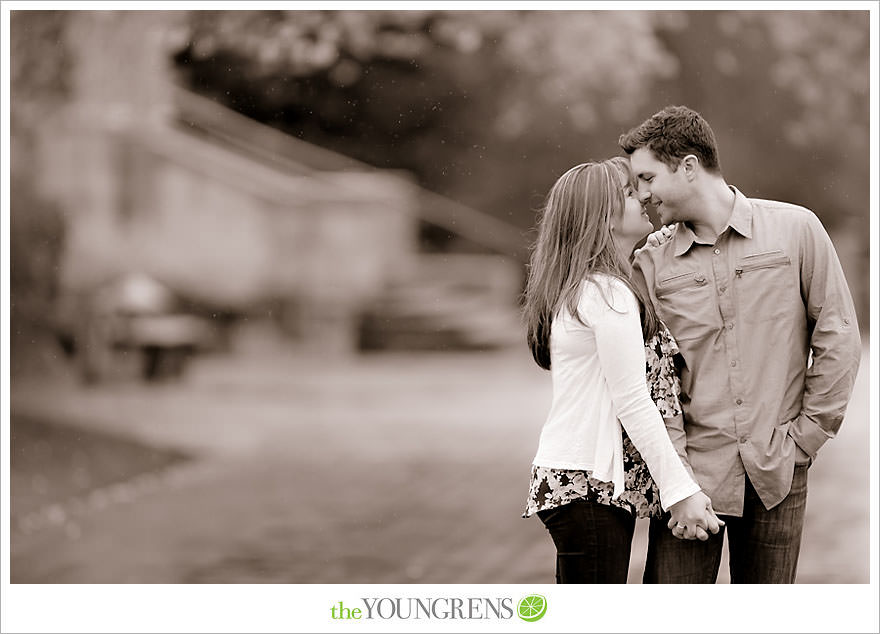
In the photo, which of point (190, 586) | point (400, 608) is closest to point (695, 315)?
point (400, 608)

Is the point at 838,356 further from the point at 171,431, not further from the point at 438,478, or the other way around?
the point at 171,431

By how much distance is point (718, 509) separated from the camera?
2.61 m

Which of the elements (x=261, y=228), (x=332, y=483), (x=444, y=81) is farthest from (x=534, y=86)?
(x=332, y=483)

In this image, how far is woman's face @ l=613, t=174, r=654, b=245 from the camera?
2.60 m

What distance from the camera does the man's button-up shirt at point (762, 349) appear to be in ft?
8.48

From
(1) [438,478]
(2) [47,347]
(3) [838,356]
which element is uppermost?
(3) [838,356]

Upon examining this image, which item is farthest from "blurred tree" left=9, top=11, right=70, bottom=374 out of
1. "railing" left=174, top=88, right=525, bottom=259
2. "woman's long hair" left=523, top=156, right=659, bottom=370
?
"woman's long hair" left=523, top=156, right=659, bottom=370

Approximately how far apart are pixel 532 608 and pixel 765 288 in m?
1.79

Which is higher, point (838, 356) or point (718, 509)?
point (838, 356)

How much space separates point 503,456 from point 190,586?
2.21 metres

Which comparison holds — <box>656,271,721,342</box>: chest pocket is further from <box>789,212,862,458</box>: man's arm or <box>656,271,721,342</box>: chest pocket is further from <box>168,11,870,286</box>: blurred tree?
<box>168,11,870,286</box>: blurred tree

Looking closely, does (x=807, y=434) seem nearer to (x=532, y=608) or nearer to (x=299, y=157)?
(x=532, y=608)

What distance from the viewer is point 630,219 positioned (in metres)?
2.61

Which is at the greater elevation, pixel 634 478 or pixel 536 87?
pixel 536 87
